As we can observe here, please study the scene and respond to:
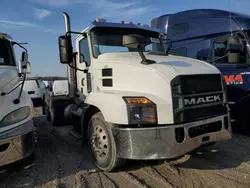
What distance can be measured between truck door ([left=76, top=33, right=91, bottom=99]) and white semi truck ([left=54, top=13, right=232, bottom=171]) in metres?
0.47

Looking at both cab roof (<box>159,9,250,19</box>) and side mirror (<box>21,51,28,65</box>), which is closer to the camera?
side mirror (<box>21,51,28,65</box>)

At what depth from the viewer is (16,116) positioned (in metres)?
3.42

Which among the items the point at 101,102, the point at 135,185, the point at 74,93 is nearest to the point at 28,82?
the point at 74,93

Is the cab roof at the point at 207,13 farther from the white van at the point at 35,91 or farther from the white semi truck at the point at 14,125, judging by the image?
the white van at the point at 35,91

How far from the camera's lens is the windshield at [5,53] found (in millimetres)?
4945

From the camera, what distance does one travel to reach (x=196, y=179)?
349 cm

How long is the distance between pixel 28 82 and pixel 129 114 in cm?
950

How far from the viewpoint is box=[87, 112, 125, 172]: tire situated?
140 inches

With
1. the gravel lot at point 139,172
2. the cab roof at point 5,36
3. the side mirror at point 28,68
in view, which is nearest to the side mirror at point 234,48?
the gravel lot at point 139,172

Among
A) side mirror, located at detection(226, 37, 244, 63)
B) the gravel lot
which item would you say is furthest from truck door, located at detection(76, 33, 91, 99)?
side mirror, located at detection(226, 37, 244, 63)

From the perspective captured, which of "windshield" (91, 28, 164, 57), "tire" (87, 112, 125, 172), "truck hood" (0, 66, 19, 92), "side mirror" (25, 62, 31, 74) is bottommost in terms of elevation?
"tire" (87, 112, 125, 172)

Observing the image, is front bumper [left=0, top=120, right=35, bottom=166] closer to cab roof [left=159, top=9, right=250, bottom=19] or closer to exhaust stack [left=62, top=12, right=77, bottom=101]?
exhaust stack [left=62, top=12, right=77, bottom=101]

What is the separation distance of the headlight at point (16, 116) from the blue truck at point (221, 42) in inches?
144

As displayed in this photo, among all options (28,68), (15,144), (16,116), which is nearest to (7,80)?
(28,68)
